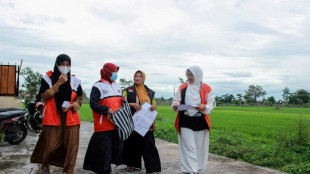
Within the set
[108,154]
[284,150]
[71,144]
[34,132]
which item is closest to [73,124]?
[71,144]

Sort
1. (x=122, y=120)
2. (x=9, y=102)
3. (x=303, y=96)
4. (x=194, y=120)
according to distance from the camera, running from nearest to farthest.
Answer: (x=122, y=120) < (x=194, y=120) < (x=9, y=102) < (x=303, y=96)

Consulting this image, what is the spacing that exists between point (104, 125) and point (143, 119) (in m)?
0.71

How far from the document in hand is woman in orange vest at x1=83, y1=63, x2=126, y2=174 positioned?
41 centimetres

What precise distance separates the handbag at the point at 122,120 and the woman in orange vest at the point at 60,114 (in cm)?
50

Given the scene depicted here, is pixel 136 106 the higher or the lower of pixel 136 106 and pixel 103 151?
the higher

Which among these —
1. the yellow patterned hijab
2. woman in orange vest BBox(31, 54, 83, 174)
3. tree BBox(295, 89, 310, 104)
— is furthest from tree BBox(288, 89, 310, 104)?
woman in orange vest BBox(31, 54, 83, 174)

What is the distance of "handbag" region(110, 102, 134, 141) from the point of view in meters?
3.77

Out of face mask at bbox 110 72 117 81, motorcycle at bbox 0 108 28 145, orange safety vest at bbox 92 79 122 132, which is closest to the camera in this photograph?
orange safety vest at bbox 92 79 122 132

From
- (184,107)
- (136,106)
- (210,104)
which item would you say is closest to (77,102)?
(136,106)

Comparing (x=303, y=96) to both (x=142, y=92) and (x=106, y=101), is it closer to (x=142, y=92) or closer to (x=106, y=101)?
(x=142, y=92)

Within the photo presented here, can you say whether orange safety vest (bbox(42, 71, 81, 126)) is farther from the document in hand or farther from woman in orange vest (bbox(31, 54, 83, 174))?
the document in hand

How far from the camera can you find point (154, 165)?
4270mm

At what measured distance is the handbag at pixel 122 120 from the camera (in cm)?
377

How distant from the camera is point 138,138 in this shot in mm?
4504
